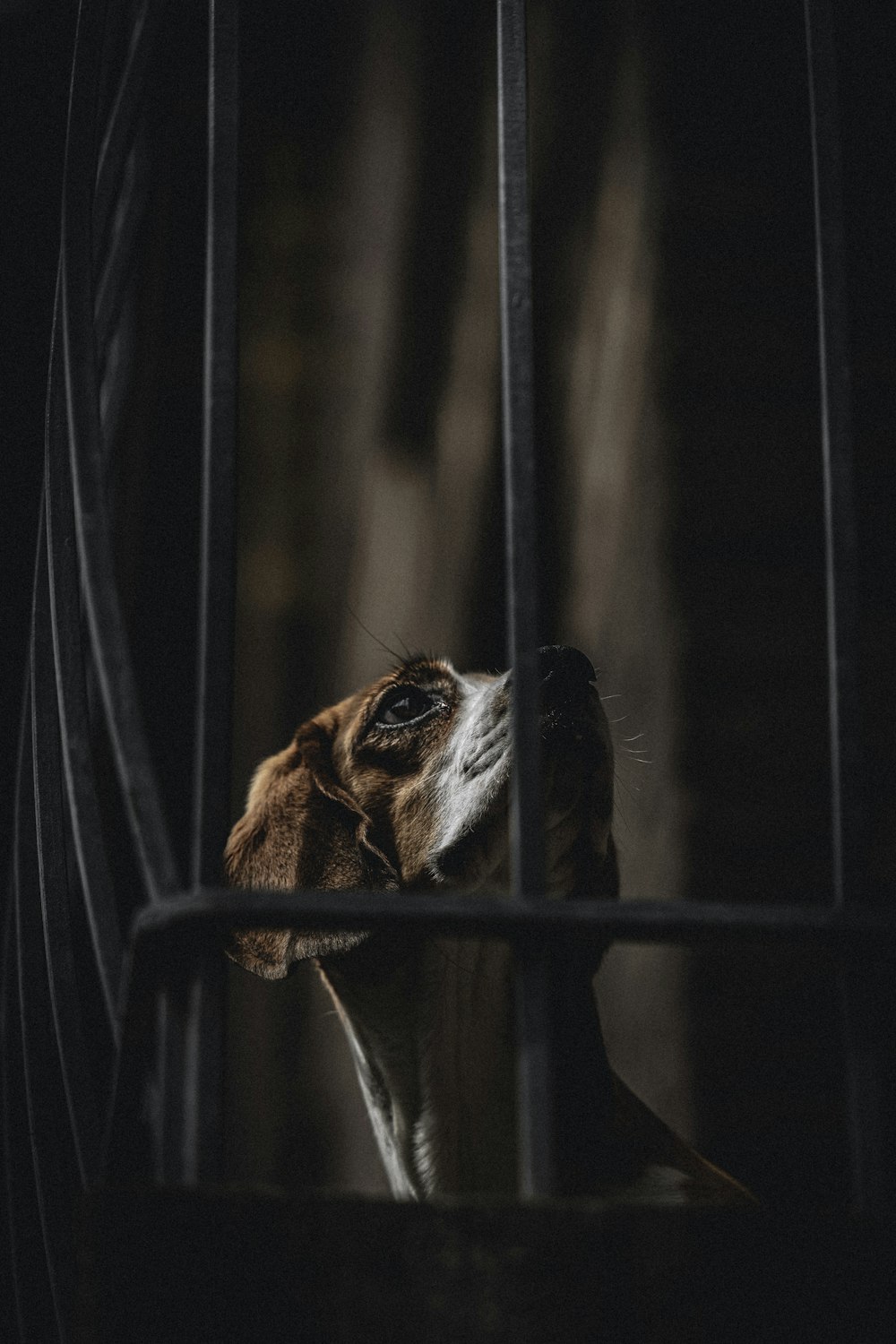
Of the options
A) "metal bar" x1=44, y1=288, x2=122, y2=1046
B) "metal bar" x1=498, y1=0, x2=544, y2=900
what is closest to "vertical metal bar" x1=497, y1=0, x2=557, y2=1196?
"metal bar" x1=498, y1=0, x2=544, y2=900

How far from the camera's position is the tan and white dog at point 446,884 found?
2.49 metres

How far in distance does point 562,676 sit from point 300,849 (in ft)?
2.56

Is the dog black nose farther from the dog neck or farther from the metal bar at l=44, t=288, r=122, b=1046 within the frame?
the metal bar at l=44, t=288, r=122, b=1046

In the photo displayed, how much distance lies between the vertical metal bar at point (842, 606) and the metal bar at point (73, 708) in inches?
27.1

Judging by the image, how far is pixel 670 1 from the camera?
3678 mm

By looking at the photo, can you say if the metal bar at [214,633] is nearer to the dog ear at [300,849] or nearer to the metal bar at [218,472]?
the metal bar at [218,472]

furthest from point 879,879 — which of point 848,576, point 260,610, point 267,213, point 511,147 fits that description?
point 267,213

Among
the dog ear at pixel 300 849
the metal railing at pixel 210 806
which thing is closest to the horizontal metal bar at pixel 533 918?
the metal railing at pixel 210 806

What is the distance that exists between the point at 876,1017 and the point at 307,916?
1.77 ft

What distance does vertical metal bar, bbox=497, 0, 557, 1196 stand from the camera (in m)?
1.08

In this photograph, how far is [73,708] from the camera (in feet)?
4.25

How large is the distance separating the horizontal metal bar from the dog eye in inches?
80.1

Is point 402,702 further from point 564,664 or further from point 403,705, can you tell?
point 564,664

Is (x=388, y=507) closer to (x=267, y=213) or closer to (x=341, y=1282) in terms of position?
(x=267, y=213)
